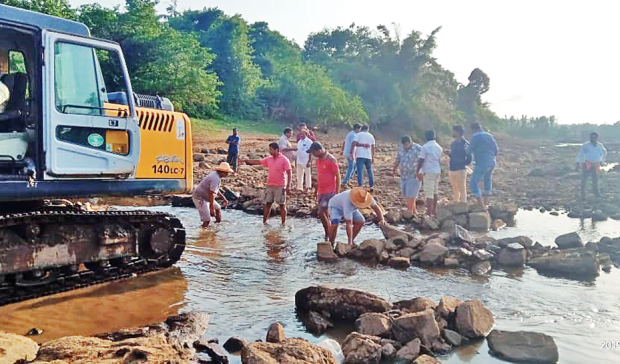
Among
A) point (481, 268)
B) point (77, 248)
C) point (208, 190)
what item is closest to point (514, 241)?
point (481, 268)

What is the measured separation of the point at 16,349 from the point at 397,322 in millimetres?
3092

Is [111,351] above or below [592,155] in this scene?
below

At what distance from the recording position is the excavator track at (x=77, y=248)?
6.14m

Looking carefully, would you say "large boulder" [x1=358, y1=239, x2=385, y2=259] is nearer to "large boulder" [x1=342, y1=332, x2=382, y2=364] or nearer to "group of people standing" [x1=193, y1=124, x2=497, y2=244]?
"group of people standing" [x1=193, y1=124, x2=497, y2=244]

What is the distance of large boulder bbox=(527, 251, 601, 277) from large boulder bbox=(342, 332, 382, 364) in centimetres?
433

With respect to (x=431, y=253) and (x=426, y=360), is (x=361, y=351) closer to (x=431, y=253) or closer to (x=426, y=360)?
(x=426, y=360)

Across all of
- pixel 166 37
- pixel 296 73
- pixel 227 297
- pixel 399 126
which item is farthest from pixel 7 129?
pixel 399 126

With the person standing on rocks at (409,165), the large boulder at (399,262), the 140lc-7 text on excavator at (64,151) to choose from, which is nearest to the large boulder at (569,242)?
the large boulder at (399,262)

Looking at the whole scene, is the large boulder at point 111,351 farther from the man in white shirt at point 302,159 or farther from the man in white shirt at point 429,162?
the man in white shirt at point 302,159

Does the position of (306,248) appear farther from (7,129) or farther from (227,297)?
(7,129)

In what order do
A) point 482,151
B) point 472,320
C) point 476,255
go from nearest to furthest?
point 472,320 → point 476,255 → point 482,151

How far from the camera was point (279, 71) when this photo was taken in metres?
34.4

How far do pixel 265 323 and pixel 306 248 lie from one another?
361 centimetres

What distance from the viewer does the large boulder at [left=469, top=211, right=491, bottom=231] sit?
1140cm
